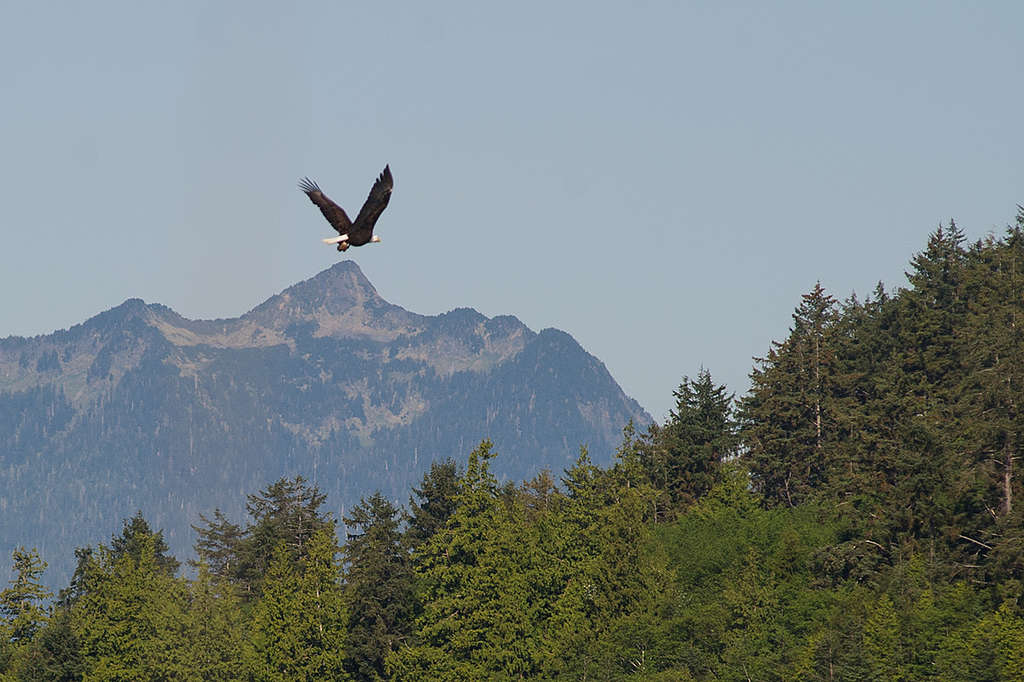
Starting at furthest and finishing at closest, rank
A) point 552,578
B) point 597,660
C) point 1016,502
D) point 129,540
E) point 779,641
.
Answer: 1. point 129,540
2. point 552,578
3. point 597,660
4. point 779,641
5. point 1016,502

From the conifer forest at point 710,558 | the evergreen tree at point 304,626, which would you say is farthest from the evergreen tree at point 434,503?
the evergreen tree at point 304,626

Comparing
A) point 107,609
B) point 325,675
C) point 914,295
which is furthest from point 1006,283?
point 107,609

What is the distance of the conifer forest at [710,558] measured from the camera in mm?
77625

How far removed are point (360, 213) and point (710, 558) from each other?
6417 cm

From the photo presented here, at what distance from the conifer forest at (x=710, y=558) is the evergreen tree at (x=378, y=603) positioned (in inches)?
5.9

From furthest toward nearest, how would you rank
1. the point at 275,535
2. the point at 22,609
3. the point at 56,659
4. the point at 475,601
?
1. the point at 275,535
2. the point at 22,609
3. the point at 56,659
4. the point at 475,601

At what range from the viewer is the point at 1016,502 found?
→ 249ft

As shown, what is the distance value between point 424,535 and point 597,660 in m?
18.3

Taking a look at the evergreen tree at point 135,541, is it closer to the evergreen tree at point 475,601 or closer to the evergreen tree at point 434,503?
the evergreen tree at point 434,503

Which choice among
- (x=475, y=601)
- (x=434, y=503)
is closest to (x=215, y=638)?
(x=434, y=503)

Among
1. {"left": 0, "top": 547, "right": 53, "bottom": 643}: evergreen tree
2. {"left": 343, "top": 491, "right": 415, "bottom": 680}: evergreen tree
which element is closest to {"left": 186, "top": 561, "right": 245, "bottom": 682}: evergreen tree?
{"left": 343, "top": 491, "right": 415, "bottom": 680}: evergreen tree

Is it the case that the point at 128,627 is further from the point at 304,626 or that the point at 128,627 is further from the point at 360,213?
the point at 360,213

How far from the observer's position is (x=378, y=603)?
3841 inches

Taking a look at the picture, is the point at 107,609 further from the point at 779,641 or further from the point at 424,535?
the point at 779,641
